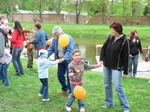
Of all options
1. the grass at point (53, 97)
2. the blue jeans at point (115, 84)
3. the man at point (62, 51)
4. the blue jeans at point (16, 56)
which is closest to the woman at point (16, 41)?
the blue jeans at point (16, 56)

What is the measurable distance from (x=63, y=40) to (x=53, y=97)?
58.5 inches

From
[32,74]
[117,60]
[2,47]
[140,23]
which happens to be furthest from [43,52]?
[140,23]

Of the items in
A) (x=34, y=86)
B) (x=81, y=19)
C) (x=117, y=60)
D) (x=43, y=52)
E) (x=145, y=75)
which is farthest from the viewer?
(x=81, y=19)

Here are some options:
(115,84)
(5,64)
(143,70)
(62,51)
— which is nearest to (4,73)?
(5,64)

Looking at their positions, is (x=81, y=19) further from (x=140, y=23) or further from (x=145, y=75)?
(x=145, y=75)

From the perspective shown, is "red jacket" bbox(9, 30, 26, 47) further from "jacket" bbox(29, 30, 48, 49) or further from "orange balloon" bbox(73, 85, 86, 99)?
"orange balloon" bbox(73, 85, 86, 99)

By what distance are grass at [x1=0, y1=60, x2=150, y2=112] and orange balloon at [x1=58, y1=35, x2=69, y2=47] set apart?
132cm

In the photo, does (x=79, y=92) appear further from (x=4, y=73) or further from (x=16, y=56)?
(x=16, y=56)

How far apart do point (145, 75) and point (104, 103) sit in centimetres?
532

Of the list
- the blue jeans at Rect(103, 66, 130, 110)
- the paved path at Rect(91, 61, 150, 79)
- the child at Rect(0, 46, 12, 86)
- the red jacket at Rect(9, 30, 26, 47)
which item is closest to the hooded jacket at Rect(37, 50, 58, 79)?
the blue jeans at Rect(103, 66, 130, 110)

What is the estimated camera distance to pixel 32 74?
875 cm

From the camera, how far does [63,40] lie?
18.6ft

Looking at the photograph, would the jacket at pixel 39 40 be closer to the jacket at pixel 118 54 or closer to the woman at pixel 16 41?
the woman at pixel 16 41

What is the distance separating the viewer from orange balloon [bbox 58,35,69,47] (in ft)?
18.6
